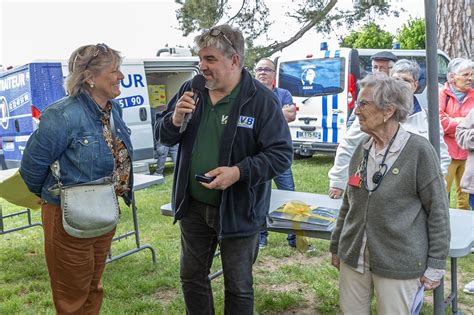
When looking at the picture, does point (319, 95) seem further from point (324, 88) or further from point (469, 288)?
point (469, 288)

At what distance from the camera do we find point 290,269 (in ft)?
12.9

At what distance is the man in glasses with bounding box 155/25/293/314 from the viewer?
2.16 m

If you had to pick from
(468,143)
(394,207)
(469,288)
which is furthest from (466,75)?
(394,207)

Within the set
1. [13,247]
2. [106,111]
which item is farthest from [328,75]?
[106,111]

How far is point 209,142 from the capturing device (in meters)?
2.27

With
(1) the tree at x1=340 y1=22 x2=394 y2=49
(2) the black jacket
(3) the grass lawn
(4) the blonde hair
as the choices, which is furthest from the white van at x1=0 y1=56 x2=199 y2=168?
(1) the tree at x1=340 y1=22 x2=394 y2=49

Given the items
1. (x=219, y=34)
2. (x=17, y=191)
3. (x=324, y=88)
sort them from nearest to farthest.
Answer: (x=219, y=34), (x=17, y=191), (x=324, y=88)

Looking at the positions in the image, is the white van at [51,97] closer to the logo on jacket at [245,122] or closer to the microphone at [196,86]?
the microphone at [196,86]

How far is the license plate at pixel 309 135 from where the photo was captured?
8.95m

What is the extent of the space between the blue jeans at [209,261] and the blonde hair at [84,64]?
777 millimetres

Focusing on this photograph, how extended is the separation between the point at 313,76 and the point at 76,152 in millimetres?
7151

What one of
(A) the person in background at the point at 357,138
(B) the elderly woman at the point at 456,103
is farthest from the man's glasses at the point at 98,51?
(B) the elderly woman at the point at 456,103

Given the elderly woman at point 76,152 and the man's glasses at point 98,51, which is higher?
the man's glasses at point 98,51

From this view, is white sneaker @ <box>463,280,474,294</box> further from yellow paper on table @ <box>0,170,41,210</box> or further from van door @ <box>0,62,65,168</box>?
van door @ <box>0,62,65,168</box>
